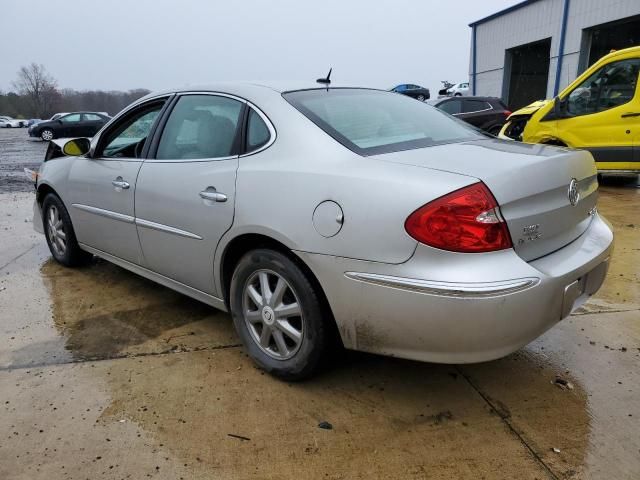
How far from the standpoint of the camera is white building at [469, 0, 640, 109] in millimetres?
18438

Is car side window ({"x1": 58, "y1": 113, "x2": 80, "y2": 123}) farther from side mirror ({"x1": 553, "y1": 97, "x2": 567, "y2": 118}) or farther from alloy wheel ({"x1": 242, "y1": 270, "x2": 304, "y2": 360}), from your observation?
alloy wheel ({"x1": 242, "y1": 270, "x2": 304, "y2": 360})

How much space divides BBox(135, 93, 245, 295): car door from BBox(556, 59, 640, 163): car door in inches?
241

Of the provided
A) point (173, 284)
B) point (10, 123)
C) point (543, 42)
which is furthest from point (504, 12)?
point (10, 123)

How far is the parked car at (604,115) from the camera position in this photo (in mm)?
6879

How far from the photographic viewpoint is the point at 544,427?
7.47ft

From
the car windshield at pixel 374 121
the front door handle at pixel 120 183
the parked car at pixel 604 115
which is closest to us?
the car windshield at pixel 374 121

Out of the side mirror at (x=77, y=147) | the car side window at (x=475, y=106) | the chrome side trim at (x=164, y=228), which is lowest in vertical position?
the car side window at (x=475, y=106)

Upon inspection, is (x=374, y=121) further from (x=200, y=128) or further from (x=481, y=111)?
(x=481, y=111)

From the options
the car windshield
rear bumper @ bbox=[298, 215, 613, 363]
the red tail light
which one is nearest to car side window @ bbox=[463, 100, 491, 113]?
the car windshield

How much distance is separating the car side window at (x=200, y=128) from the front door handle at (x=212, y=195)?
0.22 metres

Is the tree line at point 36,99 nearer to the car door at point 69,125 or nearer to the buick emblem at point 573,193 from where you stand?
the car door at point 69,125

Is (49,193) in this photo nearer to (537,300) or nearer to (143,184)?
(143,184)

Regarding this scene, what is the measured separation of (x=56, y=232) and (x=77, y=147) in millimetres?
912

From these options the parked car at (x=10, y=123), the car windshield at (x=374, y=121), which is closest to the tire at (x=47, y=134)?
the car windshield at (x=374, y=121)
